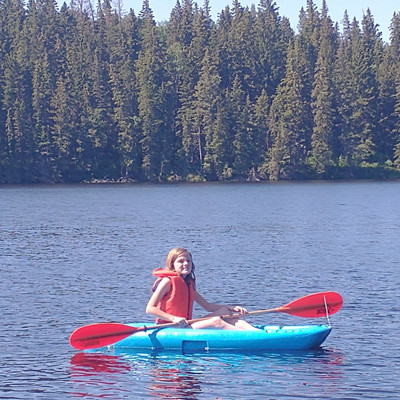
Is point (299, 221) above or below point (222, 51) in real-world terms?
below

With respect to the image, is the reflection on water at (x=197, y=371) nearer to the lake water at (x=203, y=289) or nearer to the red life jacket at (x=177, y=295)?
the lake water at (x=203, y=289)

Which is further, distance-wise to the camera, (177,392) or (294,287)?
(294,287)

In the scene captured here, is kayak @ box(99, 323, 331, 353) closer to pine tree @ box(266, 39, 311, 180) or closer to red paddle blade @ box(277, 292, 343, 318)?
red paddle blade @ box(277, 292, 343, 318)

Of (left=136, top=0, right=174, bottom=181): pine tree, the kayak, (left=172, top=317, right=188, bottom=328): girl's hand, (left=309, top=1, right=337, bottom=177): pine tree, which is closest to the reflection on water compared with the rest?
the kayak

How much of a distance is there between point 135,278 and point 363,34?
9236cm

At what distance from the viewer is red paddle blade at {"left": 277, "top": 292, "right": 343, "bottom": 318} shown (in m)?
15.5

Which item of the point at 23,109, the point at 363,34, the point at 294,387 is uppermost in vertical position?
the point at 363,34

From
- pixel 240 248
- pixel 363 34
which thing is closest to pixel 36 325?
pixel 240 248

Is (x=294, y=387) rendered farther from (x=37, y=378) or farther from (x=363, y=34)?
(x=363, y=34)

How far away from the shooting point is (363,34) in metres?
111

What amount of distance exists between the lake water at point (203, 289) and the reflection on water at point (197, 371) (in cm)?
2

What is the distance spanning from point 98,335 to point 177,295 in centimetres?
132

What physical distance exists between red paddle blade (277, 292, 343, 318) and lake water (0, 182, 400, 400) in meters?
0.47

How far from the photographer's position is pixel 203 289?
21281 millimetres
